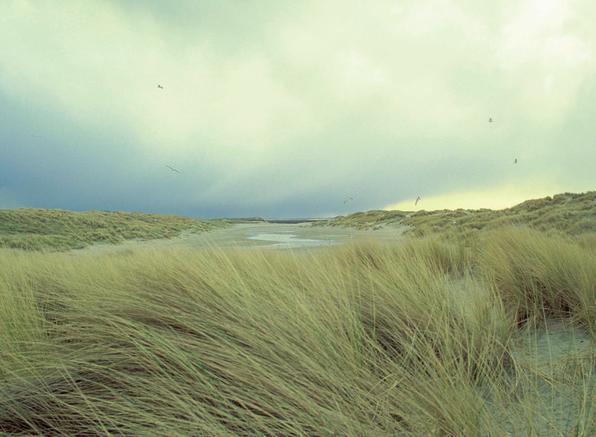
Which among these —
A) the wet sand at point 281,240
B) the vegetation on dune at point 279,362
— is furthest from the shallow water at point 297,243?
the vegetation on dune at point 279,362

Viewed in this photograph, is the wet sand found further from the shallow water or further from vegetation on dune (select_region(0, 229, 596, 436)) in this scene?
vegetation on dune (select_region(0, 229, 596, 436))

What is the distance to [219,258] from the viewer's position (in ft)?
8.71

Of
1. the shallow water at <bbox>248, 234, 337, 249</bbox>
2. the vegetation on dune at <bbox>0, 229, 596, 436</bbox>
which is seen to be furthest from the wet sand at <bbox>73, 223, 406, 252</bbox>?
the vegetation on dune at <bbox>0, 229, 596, 436</bbox>

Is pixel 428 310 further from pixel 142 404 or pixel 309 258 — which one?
pixel 309 258

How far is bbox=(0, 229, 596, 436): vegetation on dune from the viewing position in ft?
3.35

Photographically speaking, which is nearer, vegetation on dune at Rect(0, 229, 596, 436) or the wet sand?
vegetation on dune at Rect(0, 229, 596, 436)

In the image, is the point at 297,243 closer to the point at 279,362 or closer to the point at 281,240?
the point at 281,240

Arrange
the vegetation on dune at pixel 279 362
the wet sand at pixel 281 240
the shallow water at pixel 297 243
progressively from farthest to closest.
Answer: the shallow water at pixel 297 243 → the wet sand at pixel 281 240 → the vegetation on dune at pixel 279 362

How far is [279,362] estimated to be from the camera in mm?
1272

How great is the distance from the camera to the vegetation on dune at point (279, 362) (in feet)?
3.35

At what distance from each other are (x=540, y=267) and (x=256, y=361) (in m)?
2.51

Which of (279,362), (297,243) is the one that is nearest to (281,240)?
(297,243)

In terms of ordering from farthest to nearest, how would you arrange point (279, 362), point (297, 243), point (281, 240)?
point (281, 240) → point (297, 243) → point (279, 362)

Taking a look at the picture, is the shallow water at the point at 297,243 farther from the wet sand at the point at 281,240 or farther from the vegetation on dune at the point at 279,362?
the vegetation on dune at the point at 279,362
